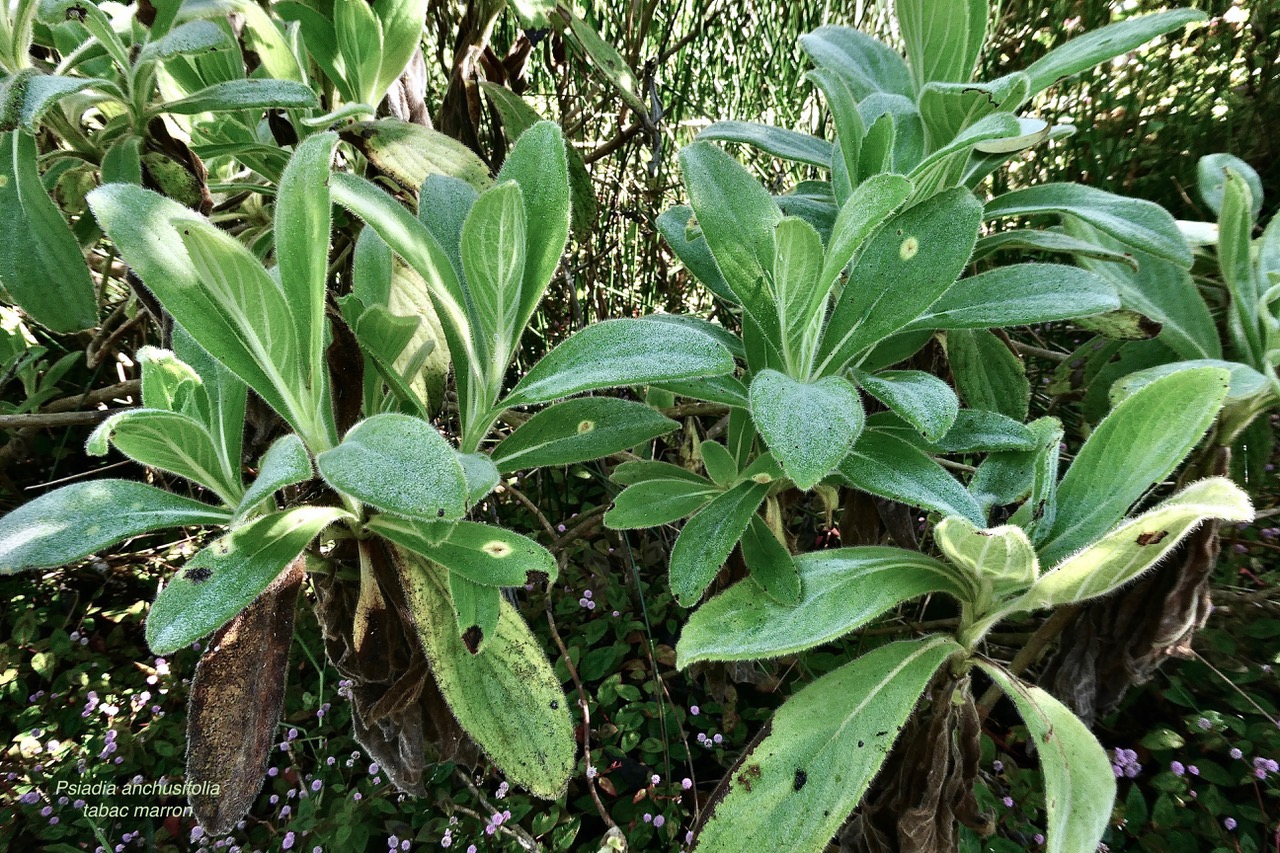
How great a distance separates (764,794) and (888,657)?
168mm

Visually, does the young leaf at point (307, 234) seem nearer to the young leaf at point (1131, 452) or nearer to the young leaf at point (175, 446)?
the young leaf at point (175, 446)

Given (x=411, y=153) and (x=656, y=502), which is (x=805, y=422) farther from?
(x=411, y=153)

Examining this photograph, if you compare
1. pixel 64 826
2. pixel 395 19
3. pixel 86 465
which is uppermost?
pixel 395 19

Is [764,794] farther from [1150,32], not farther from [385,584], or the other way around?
[1150,32]

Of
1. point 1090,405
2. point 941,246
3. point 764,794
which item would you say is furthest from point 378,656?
point 1090,405

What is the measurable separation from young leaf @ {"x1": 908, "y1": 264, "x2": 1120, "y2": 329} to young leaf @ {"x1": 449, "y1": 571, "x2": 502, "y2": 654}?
453 mm

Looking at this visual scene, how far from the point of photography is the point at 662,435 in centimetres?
80

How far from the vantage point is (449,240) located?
28.3 inches

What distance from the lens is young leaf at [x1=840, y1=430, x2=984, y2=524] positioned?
0.62 m

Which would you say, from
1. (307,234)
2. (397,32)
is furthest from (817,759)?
(397,32)

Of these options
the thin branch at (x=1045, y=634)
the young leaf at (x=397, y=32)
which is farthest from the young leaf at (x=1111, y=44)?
the young leaf at (x=397, y=32)

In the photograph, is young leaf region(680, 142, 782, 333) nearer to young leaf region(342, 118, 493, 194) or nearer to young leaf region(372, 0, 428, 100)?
young leaf region(342, 118, 493, 194)

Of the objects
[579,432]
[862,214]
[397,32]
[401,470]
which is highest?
[397,32]

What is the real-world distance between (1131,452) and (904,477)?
18 centimetres
